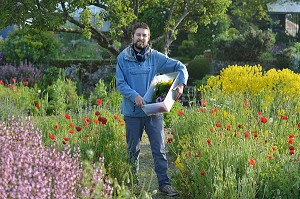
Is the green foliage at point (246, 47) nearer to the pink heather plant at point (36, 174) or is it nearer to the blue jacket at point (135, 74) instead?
the blue jacket at point (135, 74)

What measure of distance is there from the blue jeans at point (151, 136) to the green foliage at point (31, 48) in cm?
1040

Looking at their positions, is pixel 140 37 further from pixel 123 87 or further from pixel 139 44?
pixel 123 87

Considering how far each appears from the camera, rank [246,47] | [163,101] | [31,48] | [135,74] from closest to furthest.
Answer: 1. [163,101]
2. [135,74]
3. [31,48]
4. [246,47]

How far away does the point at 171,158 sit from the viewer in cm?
673

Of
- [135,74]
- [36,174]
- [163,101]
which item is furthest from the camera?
[135,74]

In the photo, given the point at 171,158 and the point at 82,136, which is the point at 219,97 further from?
the point at 82,136

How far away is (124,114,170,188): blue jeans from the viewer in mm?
5047

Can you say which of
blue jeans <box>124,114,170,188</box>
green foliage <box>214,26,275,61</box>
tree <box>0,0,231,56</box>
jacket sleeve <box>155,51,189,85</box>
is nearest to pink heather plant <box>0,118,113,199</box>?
blue jeans <box>124,114,170,188</box>

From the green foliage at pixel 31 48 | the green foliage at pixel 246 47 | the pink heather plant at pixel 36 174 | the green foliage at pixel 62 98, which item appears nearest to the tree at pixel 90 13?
the green foliage at pixel 62 98

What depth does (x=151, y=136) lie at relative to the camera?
5078 mm

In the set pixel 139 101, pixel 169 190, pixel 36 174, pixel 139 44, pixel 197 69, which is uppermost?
pixel 139 44

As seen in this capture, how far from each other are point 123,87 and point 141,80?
20 centimetres

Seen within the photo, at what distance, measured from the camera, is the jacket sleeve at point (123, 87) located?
4805 mm

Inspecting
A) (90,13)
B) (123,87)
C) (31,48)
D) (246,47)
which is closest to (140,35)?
(123,87)
